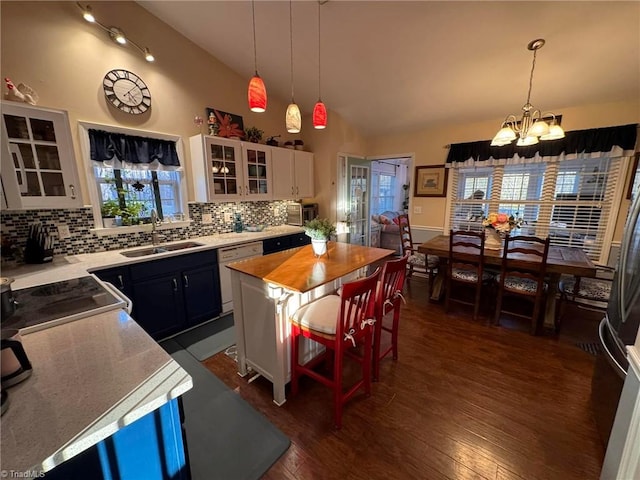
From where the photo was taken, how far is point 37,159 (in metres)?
2.05

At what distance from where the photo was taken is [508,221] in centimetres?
298

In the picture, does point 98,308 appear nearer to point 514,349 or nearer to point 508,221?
point 514,349

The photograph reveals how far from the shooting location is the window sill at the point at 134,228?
260cm

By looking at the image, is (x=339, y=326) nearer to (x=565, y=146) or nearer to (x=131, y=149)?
(x=131, y=149)

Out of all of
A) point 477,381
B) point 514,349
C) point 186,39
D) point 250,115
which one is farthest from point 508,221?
point 186,39

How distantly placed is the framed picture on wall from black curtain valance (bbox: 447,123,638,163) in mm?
285

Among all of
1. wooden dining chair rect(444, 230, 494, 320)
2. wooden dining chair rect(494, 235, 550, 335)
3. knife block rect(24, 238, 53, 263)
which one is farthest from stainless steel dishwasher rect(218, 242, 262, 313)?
wooden dining chair rect(494, 235, 550, 335)

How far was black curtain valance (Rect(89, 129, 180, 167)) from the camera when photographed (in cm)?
250

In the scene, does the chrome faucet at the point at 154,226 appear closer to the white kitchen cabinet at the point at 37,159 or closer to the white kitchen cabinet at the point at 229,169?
the white kitchen cabinet at the point at 229,169

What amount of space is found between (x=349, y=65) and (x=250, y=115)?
151 centimetres

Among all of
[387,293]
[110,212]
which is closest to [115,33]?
[110,212]

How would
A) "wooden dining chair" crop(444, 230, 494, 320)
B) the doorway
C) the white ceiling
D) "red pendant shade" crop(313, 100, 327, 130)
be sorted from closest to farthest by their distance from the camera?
"red pendant shade" crop(313, 100, 327, 130) < the white ceiling < "wooden dining chair" crop(444, 230, 494, 320) < the doorway

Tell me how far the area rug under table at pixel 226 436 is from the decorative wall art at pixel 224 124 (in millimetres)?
2813

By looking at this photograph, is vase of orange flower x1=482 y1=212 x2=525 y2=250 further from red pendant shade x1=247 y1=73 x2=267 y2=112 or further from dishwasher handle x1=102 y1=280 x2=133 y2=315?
dishwasher handle x1=102 y1=280 x2=133 y2=315
